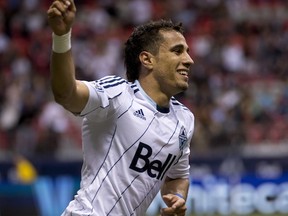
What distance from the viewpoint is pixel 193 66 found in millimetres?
17422

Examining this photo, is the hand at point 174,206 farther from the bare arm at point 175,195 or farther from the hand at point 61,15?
→ the hand at point 61,15

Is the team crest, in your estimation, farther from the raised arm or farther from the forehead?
the raised arm

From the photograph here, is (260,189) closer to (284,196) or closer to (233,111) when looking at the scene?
(284,196)

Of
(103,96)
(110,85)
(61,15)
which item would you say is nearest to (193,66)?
(110,85)

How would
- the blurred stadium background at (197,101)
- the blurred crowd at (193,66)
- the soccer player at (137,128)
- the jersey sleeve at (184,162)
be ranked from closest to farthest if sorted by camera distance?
the soccer player at (137,128), the jersey sleeve at (184,162), the blurred stadium background at (197,101), the blurred crowd at (193,66)

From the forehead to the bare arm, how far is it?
95 cm

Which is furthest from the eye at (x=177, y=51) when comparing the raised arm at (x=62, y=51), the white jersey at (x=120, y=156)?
the raised arm at (x=62, y=51)

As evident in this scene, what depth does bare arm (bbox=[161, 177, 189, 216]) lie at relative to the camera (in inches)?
212

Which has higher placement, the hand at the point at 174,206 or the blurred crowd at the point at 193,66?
the hand at the point at 174,206

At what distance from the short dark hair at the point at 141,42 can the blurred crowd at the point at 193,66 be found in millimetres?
9494

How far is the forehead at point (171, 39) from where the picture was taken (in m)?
5.71

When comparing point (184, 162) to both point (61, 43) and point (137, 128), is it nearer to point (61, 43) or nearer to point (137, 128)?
point (137, 128)

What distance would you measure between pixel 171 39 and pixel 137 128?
2.21ft

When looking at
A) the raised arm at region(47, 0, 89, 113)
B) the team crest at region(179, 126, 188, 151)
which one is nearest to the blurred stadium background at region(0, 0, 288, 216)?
the team crest at region(179, 126, 188, 151)
